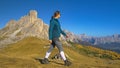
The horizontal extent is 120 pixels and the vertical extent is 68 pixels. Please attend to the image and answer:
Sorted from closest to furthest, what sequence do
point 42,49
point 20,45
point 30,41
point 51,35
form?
point 51,35 → point 42,49 → point 20,45 → point 30,41

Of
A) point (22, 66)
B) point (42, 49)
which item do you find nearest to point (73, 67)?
point (22, 66)

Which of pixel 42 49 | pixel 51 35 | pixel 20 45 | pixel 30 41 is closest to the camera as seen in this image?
pixel 51 35

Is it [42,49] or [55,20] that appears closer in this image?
[55,20]

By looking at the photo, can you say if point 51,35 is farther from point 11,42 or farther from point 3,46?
point 11,42

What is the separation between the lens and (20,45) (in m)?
122

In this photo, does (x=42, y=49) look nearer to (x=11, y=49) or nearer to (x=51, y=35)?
(x=11, y=49)

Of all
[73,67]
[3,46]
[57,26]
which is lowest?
[73,67]

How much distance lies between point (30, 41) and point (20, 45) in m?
12.5

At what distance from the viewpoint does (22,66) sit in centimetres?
1909

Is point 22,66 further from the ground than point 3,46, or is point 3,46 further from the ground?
point 3,46

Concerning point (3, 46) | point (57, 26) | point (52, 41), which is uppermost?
point (3, 46)

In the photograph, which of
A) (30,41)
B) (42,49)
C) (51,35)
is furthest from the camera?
(30,41)

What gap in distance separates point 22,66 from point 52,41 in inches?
127

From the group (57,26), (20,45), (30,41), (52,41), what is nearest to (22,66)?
Answer: (52,41)
